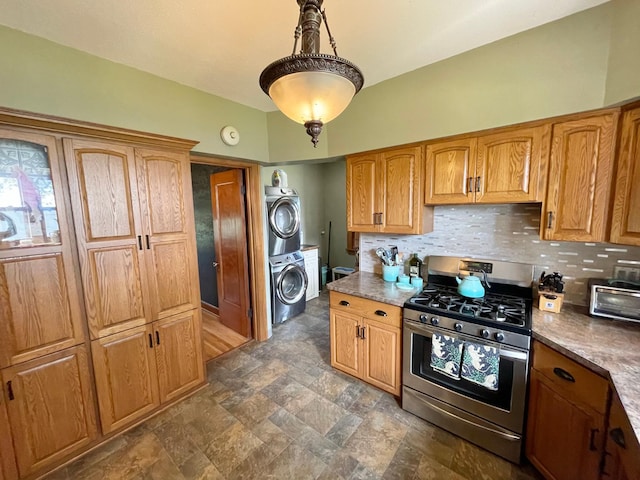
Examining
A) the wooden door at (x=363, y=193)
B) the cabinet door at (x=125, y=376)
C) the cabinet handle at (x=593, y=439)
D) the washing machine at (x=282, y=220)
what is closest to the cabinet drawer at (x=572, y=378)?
the cabinet handle at (x=593, y=439)

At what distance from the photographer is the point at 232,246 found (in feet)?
10.4

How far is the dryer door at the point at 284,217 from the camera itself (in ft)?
10.8

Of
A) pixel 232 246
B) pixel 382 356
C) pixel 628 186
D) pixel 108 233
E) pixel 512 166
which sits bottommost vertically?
pixel 382 356

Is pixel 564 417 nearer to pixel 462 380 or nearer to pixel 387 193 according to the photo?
pixel 462 380

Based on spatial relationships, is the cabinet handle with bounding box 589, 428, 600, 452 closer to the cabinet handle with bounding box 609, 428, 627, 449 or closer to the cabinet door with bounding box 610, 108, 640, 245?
the cabinet handle with bounding box 609, 428, 627, 449

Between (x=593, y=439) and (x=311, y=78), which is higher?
(x=311, y=78)

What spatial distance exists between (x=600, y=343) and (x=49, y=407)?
315 cm

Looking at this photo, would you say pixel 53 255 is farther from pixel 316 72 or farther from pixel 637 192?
pixel 637 192

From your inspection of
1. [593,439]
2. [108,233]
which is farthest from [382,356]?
[108,233]

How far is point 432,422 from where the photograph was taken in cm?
188

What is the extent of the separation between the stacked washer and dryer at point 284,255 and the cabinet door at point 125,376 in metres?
1.61

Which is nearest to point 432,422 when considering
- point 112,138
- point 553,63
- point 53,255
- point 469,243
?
point 469,243

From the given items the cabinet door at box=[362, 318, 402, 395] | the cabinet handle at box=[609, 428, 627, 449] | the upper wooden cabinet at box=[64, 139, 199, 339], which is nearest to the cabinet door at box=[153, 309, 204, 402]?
the upper wooden cabinet at box=[64, 139, 199, 339]

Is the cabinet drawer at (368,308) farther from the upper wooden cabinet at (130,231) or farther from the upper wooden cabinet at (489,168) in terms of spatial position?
the upper wooden cabinet at (130,231)
